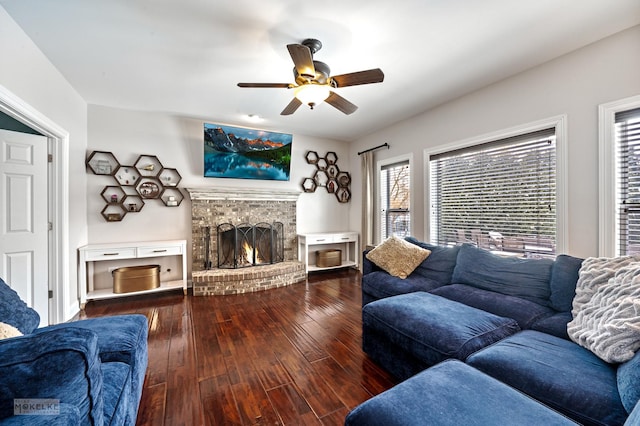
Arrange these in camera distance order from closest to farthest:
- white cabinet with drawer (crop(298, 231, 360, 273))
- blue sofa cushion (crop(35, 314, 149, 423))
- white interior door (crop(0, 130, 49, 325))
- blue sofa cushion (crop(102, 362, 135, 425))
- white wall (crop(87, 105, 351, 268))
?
blue sofa cushion (crop(102, 362, 135, 425)) < blue sofa cushion (crop(35, 314, 149, 423)) < white interior door (crop(0, 130, 49, 325)) < white wall (crop(87, 105, 351, 268)) < white cabinet with drawer (crop(298, 231, 360, 273))

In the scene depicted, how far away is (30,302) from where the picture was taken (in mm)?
2408

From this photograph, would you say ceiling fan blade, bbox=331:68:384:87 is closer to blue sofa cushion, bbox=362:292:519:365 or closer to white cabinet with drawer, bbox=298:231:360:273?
blue sofa cushion, bbox=362:292:519:365

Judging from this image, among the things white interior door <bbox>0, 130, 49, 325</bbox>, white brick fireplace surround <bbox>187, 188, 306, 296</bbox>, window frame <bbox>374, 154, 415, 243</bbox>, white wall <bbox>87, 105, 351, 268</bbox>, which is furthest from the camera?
window frame <bbox>374, 154, 415, 243</bbox>

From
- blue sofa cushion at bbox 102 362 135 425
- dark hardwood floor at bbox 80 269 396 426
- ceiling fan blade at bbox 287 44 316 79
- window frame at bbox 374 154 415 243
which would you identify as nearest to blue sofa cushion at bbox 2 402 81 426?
blue sofa cushion at bbox 102 362 135 425

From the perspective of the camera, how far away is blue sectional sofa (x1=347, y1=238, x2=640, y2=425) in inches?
40.9

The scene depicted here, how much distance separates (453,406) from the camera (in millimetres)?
985

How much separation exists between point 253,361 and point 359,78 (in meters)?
2.44

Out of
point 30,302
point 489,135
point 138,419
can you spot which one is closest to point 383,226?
point 489,135

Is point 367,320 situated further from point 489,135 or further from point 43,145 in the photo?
point 43,145

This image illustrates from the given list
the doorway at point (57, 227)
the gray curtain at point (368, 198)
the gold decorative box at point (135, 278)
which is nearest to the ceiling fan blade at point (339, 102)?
the gray curtain at point (368, 198)

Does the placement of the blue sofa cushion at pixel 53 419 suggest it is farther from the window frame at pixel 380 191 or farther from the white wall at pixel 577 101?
the window frame at pixel 380 191

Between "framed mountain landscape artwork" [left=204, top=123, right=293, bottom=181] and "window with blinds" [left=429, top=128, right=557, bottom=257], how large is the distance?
8.04ft

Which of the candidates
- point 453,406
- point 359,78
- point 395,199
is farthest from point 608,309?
point 395,199

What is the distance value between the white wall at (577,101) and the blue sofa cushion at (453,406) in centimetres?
203
